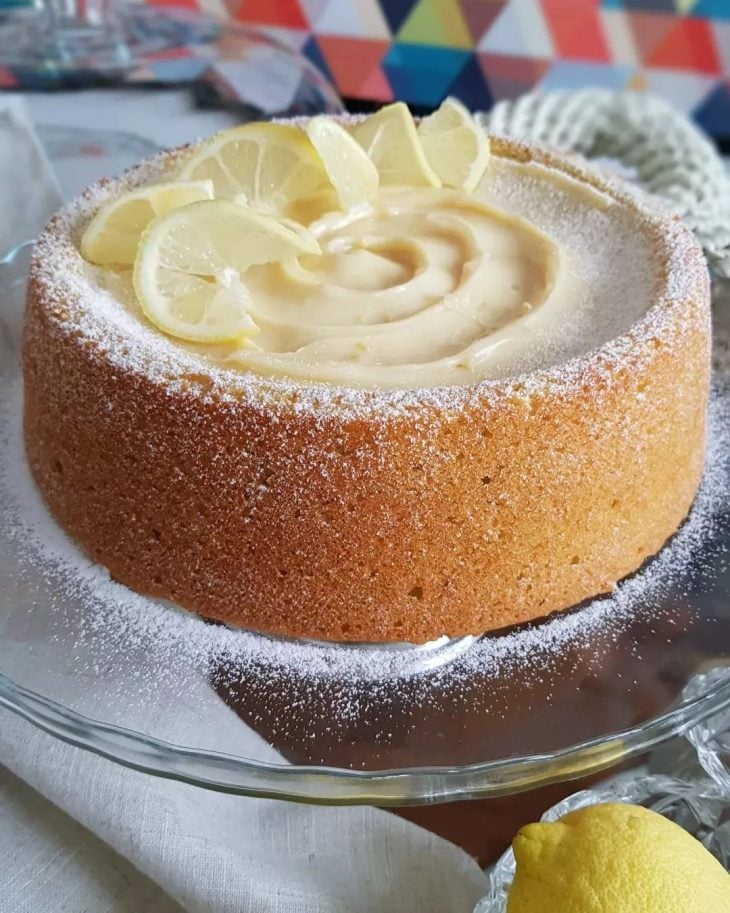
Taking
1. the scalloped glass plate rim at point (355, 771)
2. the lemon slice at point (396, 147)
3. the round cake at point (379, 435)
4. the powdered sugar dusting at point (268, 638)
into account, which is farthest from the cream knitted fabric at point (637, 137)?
the scalloped glass plate rim at point (355, 771)

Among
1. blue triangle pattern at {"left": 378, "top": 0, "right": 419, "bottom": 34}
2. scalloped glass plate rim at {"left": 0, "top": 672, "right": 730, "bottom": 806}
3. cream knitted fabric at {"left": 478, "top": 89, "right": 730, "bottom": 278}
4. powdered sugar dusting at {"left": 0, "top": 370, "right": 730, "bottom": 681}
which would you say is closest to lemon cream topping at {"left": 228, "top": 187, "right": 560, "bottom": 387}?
powdered sugar dusting at {"left": 0, "top": 370, "right": 730, "bottom": 681}

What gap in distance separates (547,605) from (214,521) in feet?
1.63

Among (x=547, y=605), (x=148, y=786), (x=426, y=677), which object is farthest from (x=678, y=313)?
(x=148, y=786)

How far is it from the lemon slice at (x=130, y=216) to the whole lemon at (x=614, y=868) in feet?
3.50

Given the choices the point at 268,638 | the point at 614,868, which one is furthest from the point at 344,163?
the point at 614,868

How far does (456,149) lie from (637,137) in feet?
3.12

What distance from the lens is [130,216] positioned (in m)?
1.69

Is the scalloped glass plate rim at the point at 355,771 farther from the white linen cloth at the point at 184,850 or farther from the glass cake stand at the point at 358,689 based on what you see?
the white linen cloth at the point at 184,850

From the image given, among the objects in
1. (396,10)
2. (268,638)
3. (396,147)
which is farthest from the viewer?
(396,10)

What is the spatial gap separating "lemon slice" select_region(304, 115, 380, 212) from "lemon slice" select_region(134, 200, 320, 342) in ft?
0.68

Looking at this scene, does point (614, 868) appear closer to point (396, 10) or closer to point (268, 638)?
point (268, 638)

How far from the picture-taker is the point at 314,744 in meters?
1.33

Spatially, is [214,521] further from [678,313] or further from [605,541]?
[678,313]

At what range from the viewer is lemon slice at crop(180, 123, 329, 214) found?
179 centimetres
